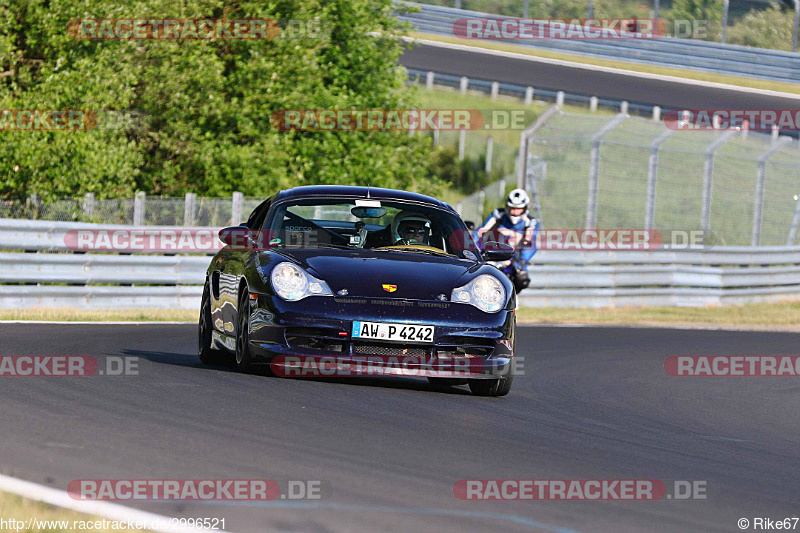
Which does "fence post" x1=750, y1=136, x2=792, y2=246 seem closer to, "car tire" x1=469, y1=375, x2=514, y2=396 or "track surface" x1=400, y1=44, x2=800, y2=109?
"track surface" x1=400, y1=44, x2=800, y2=109

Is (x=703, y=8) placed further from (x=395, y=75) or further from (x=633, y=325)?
(x=633, y=325)

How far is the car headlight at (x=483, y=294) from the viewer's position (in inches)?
331

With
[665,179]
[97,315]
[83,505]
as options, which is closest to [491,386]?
[83,505]

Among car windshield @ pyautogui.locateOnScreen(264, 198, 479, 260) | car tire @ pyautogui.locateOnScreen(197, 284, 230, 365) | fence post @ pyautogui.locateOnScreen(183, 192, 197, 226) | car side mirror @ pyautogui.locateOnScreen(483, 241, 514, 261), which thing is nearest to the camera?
car windshield @ pyautogui.locateOnScreen(264, 198, 479, 260)

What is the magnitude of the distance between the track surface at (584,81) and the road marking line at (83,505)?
30.8 metres

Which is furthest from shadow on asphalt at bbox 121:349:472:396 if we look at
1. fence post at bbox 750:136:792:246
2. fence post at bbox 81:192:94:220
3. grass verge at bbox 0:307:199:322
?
fence post at bbox 750:136:792:246

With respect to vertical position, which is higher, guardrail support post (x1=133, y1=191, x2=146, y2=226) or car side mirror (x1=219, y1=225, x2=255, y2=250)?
car side mirror (x1=219, y1=225, x2=255, y2=250)

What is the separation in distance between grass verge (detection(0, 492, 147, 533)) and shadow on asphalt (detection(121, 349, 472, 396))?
167 inches

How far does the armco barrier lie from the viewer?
50.5ft

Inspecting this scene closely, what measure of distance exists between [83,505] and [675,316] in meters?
17.1

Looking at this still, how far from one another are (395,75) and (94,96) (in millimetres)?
8793

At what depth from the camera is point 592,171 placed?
71.5 feet

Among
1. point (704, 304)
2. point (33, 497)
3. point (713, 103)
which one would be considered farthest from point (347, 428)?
point (713, 103)

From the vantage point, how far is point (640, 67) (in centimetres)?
3919
